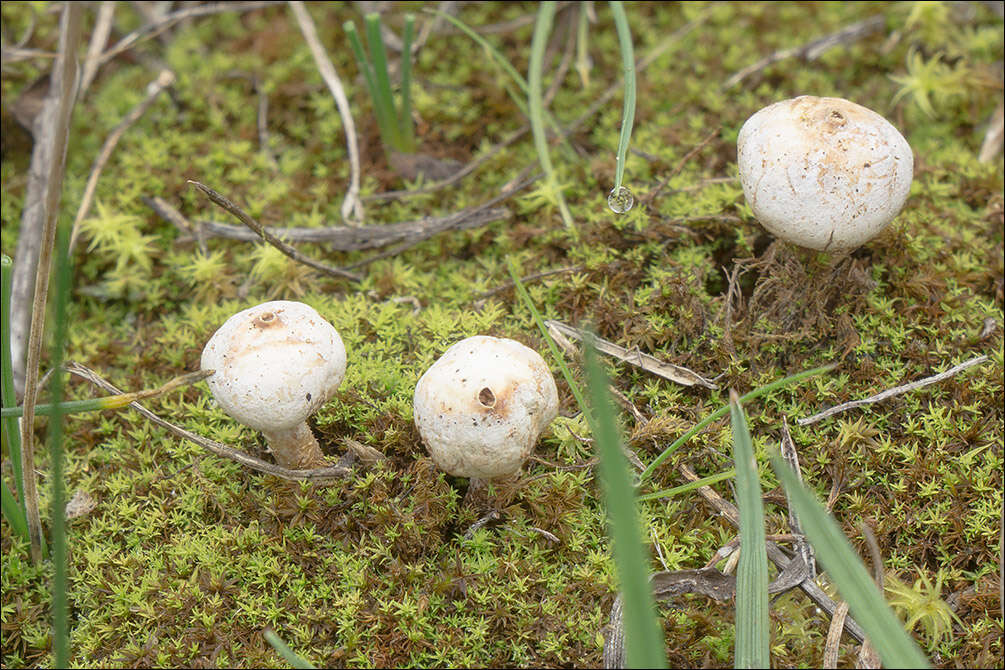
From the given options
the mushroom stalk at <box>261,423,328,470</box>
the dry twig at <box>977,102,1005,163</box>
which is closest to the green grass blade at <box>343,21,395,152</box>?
the mushroom stalk at <box>261,423,328,470</box>

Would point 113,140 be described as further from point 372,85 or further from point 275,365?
point 275,365

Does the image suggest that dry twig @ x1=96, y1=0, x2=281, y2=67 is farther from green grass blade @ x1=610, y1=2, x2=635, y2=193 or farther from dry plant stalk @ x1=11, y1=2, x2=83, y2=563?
green grass blade @ x1=610, y1=2, x2=635, y2=193

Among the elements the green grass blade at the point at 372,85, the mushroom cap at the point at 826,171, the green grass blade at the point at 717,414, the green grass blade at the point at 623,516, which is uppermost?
the green grass blade at the point at 372,85

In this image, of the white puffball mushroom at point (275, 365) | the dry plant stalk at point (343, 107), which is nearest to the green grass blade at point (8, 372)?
the white puffball mushroom at point (275, 365)

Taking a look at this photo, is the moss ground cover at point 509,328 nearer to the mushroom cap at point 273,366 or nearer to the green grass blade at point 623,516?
the mushroom cap at point 273,366

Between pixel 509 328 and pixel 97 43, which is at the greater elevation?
pixel 97 43

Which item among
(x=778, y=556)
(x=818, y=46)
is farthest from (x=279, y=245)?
(x=818, y=46)
